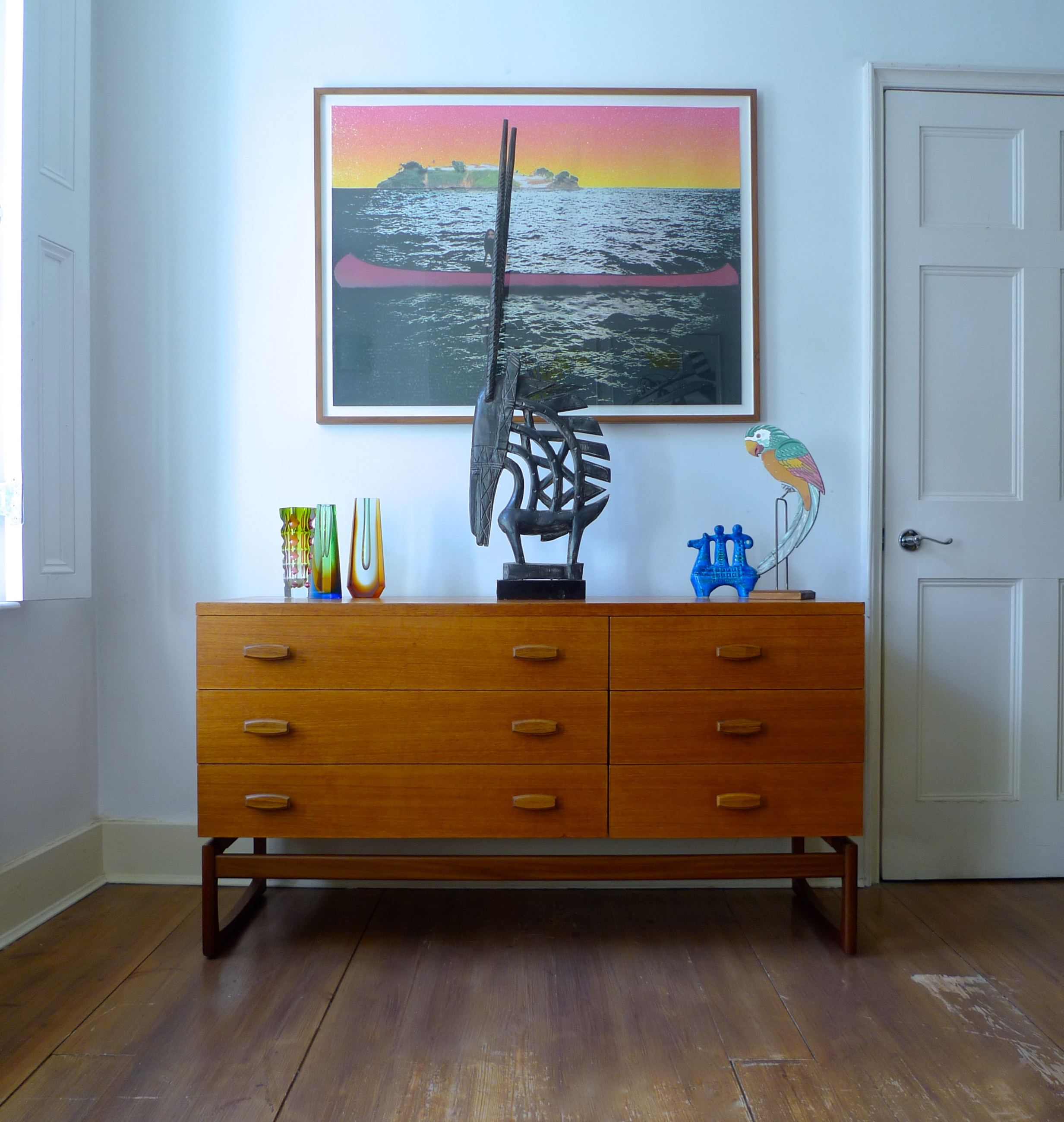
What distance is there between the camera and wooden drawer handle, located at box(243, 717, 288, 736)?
1838mm

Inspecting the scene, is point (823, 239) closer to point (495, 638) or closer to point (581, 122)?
point (581, 122)

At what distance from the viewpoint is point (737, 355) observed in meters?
2.34

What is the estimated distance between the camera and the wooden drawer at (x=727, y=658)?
1.85m

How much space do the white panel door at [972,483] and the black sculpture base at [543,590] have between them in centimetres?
94

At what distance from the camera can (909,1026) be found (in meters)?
1.59

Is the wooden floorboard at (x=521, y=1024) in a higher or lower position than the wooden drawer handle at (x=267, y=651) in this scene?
lower

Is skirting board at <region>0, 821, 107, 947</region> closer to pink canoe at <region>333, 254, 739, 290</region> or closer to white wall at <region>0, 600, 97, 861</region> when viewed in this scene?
white wall at <region>0, 600, 97, 861</region>

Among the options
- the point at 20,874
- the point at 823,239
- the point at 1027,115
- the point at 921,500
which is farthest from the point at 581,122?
the point at 20,874

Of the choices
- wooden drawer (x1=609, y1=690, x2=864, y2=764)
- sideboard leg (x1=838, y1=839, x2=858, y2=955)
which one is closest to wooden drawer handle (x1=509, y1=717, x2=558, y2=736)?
wooden drawer (x1=609, y1=690, x2=864, y2=764)

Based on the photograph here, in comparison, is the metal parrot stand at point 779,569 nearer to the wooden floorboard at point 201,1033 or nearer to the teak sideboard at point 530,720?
the teak sideboard at point 530,720

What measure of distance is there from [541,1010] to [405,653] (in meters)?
0.77

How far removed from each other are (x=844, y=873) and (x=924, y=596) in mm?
858

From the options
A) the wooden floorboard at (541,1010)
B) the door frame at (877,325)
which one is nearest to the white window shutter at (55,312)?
the wooden floorboard at (541,1010)

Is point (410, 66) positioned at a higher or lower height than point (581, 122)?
higher
